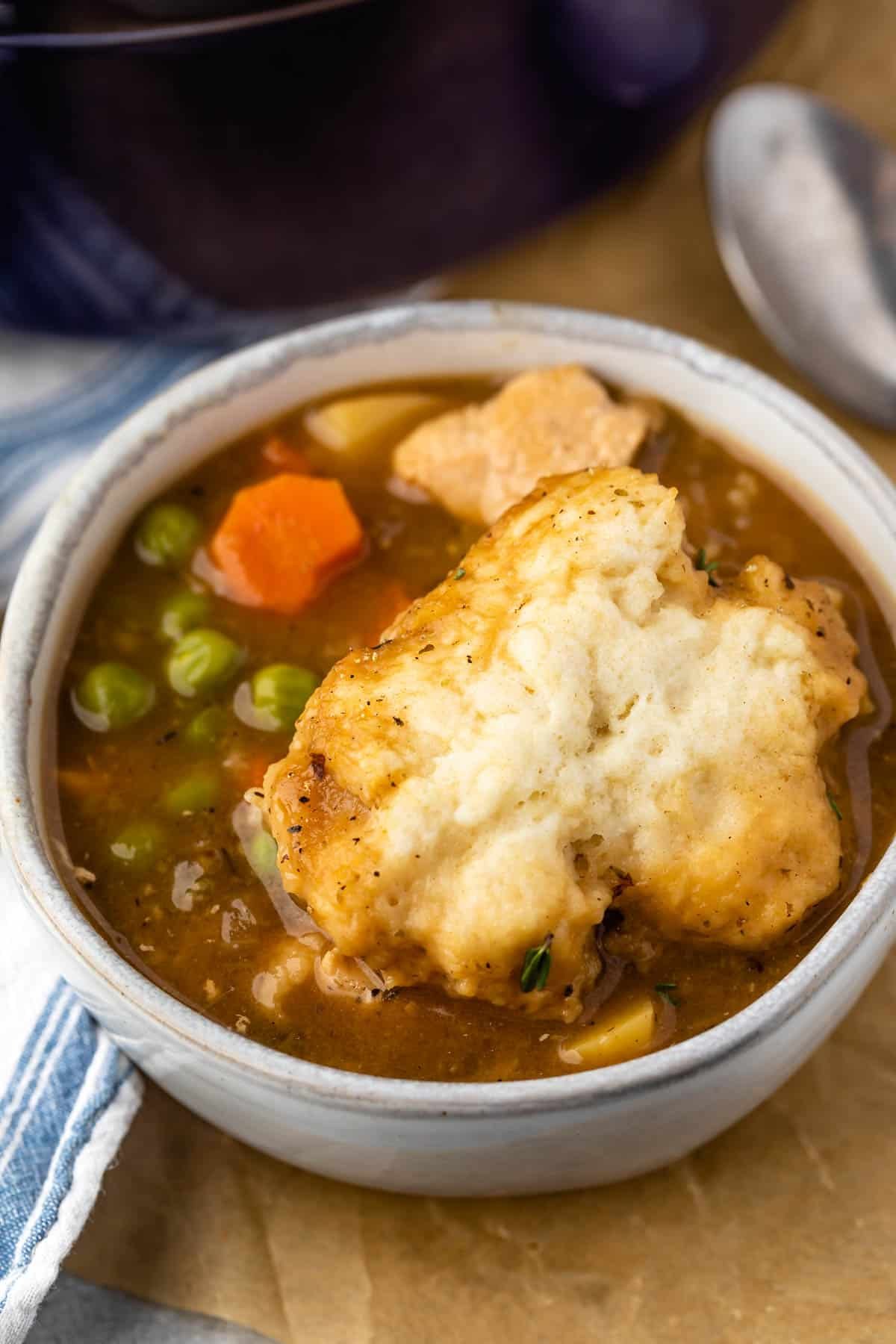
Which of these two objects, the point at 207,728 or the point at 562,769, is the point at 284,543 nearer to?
the point at 207,728

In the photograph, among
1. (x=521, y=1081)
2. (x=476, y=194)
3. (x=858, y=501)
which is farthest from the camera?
(x=476, y=194)

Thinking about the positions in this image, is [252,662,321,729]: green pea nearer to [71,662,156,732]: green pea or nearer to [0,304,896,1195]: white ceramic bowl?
[71,662,156,732]: green pea

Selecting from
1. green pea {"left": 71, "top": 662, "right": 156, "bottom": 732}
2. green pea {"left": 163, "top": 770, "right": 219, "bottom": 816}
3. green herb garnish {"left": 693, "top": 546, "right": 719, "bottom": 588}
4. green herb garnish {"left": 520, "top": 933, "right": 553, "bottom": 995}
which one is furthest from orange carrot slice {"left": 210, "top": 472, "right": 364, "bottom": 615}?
green herb garnish {"left": 520, "top": 933, "right": 553, "bottom": 995}

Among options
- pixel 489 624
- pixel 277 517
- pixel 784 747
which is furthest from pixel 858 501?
pixel 277 517

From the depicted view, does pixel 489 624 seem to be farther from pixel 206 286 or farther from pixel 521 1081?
pixel 206 286

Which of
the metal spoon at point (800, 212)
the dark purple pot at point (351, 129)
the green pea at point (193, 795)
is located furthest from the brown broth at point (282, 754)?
the metal spoon at point (800, 212)

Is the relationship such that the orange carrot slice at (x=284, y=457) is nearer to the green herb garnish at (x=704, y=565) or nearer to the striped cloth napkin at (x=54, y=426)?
the striped cloth napkin at (x=54, y=426)

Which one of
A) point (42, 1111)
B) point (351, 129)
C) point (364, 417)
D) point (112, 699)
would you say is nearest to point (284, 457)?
point (364, 417)
